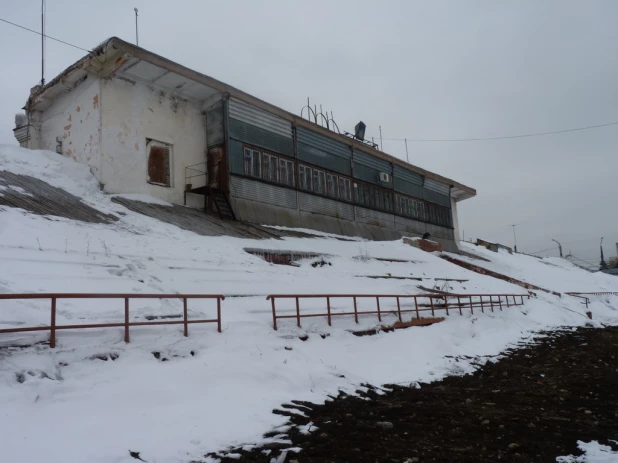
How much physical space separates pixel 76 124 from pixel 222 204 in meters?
5.99

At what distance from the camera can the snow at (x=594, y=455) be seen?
4215mm

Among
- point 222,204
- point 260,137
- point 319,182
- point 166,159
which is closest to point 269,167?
point 260,137

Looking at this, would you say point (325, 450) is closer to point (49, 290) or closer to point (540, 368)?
point (49, 290)

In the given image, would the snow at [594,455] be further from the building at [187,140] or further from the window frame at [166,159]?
the window frame at [166,159]

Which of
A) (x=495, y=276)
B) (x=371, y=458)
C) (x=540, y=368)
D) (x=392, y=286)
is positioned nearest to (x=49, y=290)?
(x=371, y=458)

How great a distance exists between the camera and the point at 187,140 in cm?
1798

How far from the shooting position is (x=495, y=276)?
2486cm

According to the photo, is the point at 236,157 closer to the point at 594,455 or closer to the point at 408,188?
the point at 408,188

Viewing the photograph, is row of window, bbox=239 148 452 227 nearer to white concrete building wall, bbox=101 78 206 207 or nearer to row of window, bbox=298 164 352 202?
row of window, bbox=298 164 352 202

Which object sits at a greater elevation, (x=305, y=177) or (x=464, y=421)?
(x=305, y=177)

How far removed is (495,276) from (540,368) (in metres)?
16.5

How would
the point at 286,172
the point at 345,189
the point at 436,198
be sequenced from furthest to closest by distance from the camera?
1. the point at 436,198
2. the point at 345,189
3. the point at 286,172

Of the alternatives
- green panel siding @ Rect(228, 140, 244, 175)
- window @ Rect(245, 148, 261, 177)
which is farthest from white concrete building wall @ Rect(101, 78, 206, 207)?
window @ Rect(245, 148, 261, 177)

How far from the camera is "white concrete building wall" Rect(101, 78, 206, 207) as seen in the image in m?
15.6
